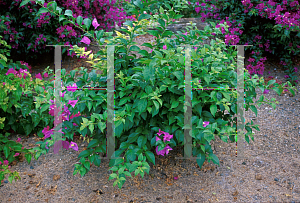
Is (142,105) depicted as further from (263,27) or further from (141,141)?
(263,27)

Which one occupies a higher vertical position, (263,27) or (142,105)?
(263,27)

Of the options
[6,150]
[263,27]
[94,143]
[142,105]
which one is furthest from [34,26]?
[263,27]

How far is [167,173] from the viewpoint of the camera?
212 cm

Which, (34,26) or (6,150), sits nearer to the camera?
(6,150)

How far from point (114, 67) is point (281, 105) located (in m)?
2.29

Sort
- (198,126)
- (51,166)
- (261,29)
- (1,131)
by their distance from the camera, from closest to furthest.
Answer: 1. (198,126)
2. (51,166)
3. (1,131)
4. (261,29)

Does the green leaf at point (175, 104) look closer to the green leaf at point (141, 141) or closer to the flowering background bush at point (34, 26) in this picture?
the green leaf at point (141, 141)

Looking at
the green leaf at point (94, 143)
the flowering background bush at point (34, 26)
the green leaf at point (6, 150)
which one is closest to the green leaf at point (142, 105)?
the green leaf at point (94, 143)

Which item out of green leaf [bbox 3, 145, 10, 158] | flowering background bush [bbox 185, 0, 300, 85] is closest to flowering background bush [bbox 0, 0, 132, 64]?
green leaf [bbox 3, 145, 10, 158]

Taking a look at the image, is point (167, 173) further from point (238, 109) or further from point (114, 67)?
point (114, 67)

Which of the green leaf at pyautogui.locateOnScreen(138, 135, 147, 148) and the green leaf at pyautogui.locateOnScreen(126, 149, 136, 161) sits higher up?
the green leaf at pyautogui.locateOnScreen(138, 135, 147, 148)

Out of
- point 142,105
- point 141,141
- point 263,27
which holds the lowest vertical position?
point 141,141

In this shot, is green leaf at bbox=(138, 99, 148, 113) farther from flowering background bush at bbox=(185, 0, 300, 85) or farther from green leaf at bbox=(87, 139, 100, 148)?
flowering background bush at bbox=(185, 0, 300, 85)

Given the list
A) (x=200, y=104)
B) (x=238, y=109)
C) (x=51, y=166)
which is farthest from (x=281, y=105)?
(x=51, y=166)
